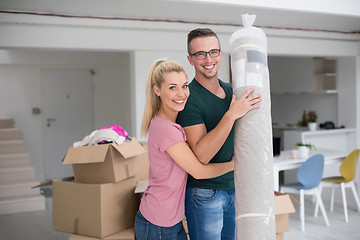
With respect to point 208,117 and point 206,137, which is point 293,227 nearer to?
point 208,117

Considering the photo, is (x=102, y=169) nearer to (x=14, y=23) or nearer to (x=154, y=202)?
(x=154, y=202)

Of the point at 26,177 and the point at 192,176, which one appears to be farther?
the point at 26,177

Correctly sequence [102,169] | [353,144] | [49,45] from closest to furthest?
[102,169], [49,45], [353,144]

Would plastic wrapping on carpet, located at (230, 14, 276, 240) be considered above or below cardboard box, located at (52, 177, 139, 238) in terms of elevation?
above

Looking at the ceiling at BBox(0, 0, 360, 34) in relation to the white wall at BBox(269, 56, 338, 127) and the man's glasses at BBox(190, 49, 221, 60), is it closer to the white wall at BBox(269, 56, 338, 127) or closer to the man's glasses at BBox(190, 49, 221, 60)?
the man's glasses at BBox(190, 49, 221, 60)

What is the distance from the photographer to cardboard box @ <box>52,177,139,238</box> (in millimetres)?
2980

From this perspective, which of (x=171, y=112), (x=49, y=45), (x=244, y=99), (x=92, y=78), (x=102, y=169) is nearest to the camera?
(x=244, y=99)

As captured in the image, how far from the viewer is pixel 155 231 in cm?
197

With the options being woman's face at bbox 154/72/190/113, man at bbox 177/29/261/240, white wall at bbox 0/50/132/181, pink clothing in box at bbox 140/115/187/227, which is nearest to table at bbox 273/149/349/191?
man at bbox 177/29/261/240

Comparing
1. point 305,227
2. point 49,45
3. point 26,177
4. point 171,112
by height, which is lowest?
point 305,227

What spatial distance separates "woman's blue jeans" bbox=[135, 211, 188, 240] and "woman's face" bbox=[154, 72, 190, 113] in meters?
0.55

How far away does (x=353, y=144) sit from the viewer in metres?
7.51

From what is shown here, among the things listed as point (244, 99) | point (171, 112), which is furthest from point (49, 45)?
point (244, 99)

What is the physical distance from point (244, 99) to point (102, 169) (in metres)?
1.59
